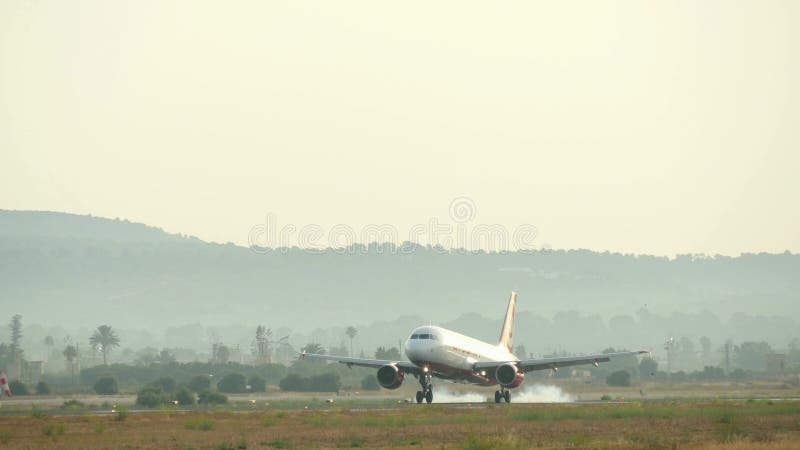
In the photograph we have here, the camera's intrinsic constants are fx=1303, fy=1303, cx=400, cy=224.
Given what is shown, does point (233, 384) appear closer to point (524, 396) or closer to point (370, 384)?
point (370, 384)

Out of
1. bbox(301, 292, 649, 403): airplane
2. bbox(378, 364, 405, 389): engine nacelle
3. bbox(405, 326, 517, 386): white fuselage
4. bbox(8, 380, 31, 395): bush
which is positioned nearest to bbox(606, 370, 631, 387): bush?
bbox(301, 292, 649, 403): airplane

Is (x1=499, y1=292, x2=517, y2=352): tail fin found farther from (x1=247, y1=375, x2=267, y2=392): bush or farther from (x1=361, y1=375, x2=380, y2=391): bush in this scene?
(x1=247, y1=375, x2=267, y2=392): bush

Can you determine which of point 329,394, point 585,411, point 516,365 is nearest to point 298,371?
point 329,394

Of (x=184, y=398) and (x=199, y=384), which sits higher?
(x=199, y=384)

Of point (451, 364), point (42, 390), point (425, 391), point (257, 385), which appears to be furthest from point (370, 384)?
point (451, 364)

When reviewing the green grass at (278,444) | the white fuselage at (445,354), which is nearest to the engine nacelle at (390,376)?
the white fuselage at (445,354)

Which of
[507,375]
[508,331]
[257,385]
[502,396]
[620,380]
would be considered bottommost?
[502,396]

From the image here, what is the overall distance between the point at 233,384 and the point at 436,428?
6717 cm

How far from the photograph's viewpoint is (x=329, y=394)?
377 ft

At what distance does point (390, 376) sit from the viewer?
284 ft

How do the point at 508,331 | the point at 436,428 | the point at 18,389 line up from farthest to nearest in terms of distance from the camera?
the point at 18,389
the point at 508,331
the point at 436,428

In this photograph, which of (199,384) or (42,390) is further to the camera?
(42,390)

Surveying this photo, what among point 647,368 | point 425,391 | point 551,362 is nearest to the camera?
point 425,391

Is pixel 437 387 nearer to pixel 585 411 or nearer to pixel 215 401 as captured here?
pixel 215 401
